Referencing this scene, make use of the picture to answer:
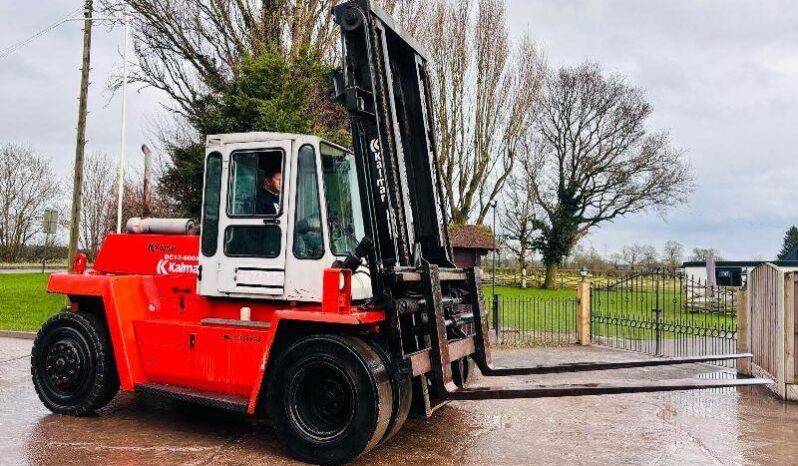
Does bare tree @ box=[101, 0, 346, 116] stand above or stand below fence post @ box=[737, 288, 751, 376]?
above

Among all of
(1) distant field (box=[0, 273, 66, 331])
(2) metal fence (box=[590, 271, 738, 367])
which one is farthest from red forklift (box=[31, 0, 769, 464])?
(1) distant field (box=[0, 273, 66, 331])

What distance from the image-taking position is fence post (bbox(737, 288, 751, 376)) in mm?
10523

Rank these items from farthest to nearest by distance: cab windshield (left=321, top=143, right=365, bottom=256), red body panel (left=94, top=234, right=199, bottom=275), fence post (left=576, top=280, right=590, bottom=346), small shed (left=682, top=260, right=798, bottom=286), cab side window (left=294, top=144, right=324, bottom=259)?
1. small shed (left=682, top=260, right=798, bottom=286)
2. fence post (left=576, top=280, right=590, bottom=346)
3. red body panel (left=94, top=234, right=199, bottom=275)
4. cab windshield (left=321, top=143, right=365, bottom=256)
5. cab side window (left=294, top=144, right=324, bottom=259)

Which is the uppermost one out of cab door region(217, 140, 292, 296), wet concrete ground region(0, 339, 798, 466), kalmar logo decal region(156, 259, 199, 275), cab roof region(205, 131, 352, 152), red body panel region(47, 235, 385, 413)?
cab roof region(205, 131, 352, 152)

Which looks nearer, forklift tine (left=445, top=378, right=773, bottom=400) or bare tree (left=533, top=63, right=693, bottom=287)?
forklift tine (left=445, top=378, right=773, bottom=400)

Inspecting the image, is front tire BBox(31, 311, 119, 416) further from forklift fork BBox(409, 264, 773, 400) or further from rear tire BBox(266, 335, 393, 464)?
forklift fork BBox(409, 264, 773, 400)

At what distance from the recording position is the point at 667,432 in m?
6.91

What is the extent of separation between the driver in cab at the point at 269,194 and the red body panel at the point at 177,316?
34.3 inches

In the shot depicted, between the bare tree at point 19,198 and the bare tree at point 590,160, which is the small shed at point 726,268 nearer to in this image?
the bare tree at point 590,160

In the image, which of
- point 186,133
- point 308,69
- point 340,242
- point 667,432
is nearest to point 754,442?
point 667,432

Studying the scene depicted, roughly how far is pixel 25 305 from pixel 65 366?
15.7 metres

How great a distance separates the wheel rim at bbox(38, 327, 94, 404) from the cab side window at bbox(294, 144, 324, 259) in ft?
9.40

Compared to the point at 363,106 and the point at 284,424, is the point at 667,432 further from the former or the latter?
the point at 363,106

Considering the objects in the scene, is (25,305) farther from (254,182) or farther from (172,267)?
(254,182)
